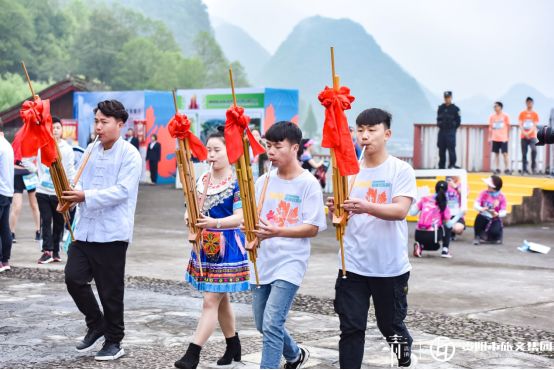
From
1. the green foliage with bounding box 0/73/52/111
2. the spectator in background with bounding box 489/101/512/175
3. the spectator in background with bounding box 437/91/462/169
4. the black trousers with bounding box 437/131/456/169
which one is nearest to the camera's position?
the spectator in background with bounding box 437/91/462/169

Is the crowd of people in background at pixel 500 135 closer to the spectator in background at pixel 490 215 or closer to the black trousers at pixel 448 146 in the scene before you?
the black trousers at pixel 448 146

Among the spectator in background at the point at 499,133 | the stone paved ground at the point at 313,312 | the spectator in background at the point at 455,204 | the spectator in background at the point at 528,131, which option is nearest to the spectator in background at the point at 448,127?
the spectator in background at the point at 499,133

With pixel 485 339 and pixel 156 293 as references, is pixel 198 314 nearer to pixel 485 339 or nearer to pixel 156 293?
pixel 156 293

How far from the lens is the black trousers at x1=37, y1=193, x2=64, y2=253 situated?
11023mm

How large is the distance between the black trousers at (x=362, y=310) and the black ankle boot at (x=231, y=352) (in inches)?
39.7

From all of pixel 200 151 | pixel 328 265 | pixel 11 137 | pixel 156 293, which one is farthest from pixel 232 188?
pixel 11 137

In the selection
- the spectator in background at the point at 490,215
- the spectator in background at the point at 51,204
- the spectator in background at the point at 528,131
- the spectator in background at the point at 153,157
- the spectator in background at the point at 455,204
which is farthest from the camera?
the spectator in background at the point at 153,157

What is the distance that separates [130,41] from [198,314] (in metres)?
81.7

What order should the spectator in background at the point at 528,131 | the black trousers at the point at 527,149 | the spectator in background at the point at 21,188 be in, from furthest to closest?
the black trousers at the point at 527,149 → the spectator in background at the point at 528,131 → the spectator in background at the point at 21,188

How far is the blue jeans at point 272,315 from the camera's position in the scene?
5254 mm

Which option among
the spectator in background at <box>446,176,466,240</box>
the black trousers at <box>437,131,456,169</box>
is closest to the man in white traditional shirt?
the spectator in background at <box>446,176,466,240</box>

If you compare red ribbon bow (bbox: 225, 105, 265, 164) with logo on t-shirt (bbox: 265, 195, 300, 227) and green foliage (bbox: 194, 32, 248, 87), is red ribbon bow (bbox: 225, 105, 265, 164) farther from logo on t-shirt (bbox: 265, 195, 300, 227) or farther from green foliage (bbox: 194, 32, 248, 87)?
green foliage (bbox: 194, 32, 248, 87)

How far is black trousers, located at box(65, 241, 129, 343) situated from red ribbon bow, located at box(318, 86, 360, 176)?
1.98m

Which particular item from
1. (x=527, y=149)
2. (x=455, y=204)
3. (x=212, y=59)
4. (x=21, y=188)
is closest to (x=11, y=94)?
(x=527, y=149)
